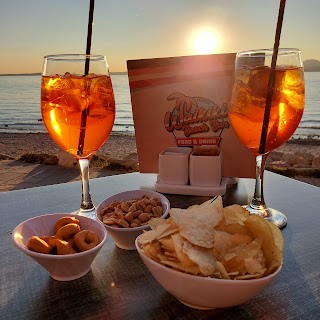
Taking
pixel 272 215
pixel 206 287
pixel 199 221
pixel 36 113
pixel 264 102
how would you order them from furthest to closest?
pixel 36 113, pixel 272 215, pixel 264 102, pixel 199 221, pixel 206 287

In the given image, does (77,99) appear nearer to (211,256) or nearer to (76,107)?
(76,107)

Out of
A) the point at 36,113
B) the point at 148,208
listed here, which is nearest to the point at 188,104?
the point at 148,208

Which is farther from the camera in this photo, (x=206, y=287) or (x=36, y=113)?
(x=36, y=113)

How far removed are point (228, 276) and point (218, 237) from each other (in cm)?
8

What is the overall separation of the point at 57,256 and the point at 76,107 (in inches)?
18.7

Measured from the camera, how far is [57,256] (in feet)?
2.49

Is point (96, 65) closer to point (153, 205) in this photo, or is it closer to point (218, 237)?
point (153, 205)

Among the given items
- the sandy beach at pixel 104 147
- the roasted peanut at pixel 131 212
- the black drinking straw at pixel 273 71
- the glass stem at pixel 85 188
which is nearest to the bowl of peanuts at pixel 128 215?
the roasted peanut at pixel 131 212

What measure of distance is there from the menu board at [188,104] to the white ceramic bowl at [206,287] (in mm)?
810

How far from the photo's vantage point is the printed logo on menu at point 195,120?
55.6 inches

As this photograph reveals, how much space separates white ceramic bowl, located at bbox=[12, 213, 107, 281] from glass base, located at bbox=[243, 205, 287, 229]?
0.49 meters

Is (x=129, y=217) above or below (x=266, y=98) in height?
below

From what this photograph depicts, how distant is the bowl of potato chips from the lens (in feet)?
2.09

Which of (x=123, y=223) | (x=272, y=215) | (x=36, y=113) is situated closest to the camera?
(x=123, y=223)
